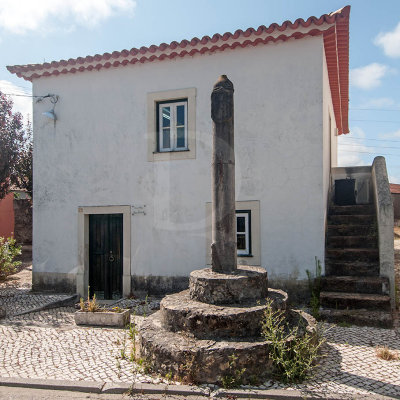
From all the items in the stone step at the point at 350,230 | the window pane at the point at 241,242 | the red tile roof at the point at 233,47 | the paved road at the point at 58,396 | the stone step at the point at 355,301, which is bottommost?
the paved road at the point at 58,396

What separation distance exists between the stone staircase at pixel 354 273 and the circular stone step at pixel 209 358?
2553 mm

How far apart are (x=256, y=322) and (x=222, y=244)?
1.17m

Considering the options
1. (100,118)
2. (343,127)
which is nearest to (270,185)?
(100,118)

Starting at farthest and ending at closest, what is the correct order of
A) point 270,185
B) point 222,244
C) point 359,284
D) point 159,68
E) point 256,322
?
point 159,68 → point 270,185 → point 359,284 → point 222,244 → point 256,322

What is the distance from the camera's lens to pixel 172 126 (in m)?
8.41

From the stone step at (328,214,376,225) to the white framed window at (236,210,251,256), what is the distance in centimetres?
198

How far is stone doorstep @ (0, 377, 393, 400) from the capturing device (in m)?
3.71

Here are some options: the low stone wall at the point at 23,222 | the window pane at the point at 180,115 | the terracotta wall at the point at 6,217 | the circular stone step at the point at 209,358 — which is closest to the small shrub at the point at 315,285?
the circular stone step at the point at 209,358

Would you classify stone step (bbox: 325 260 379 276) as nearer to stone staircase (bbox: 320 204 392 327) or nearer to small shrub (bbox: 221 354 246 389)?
stone staircase (bbox: 320 204 392 327)

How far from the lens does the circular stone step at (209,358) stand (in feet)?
13.1

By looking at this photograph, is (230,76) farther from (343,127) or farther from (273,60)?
(343,127)

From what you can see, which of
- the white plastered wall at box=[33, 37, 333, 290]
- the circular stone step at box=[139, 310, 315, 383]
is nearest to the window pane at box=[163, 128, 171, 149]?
the white plastered wall at box=[33, 37, 333, 290]

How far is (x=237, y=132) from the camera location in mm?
7934

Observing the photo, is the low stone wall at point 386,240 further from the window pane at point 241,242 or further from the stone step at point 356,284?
the window pane at point 241,242
